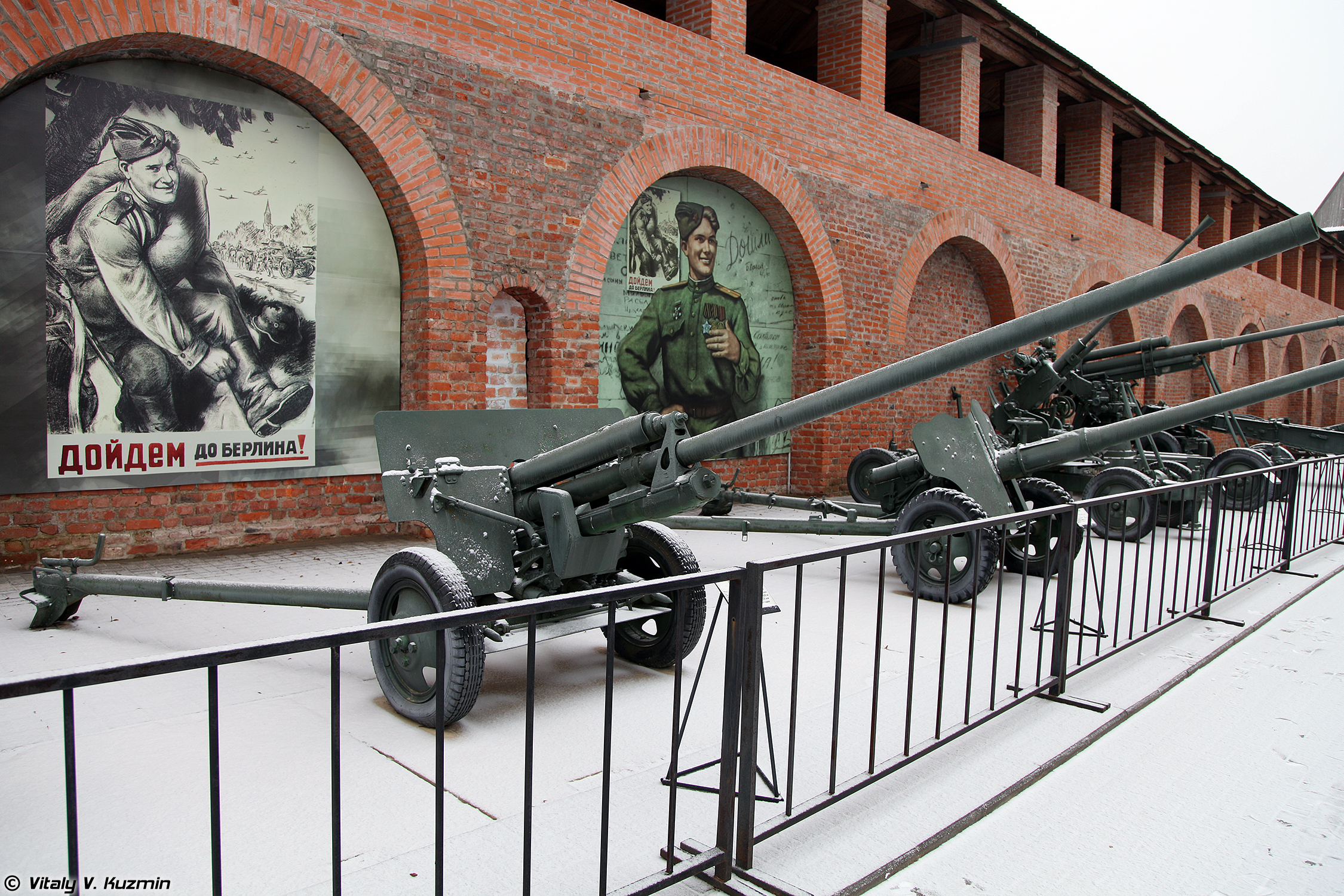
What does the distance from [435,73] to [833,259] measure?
5.65m

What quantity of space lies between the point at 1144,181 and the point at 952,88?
8713mm

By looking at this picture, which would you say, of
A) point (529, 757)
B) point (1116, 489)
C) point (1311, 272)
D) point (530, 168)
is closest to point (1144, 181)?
point (1116, 489)

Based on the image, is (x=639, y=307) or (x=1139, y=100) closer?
(x=639, y=307)

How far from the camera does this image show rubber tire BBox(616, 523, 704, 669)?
422cm

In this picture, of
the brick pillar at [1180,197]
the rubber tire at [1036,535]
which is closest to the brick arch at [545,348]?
the rubber tire at [1036,535]

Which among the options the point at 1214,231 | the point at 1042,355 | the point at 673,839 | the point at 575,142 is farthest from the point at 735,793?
the point at 1214,231

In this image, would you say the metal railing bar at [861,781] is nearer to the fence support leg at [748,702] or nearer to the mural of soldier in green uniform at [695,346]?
the fence support leg at [748,702]

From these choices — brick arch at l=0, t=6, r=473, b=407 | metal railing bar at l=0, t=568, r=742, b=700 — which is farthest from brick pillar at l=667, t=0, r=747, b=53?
metal railing bar at l=0, t=568, r=742, b=700

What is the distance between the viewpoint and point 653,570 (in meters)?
4.38

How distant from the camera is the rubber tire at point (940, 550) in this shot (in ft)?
18.5

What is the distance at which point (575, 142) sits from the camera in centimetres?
824

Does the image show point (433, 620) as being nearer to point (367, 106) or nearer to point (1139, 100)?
point (367, 106)

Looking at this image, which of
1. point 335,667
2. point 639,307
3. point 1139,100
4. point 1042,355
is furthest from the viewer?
point 1139,100

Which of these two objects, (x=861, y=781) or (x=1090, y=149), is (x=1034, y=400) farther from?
(x=1090, y=149)
